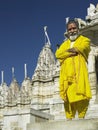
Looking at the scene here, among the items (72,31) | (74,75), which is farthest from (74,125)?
(72,31)

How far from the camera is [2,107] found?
34.1 metres

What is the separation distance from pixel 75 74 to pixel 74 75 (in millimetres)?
30

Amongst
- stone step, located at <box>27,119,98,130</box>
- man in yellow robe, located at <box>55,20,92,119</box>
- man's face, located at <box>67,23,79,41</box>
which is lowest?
stone step, located at <box>27,119,98,130</box>

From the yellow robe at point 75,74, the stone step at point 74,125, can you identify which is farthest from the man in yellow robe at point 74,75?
the stone step at point 74,125

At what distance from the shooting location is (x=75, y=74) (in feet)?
26.2

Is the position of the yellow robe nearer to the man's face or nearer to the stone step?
the man's face

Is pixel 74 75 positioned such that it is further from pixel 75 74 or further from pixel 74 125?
pixel 74 125

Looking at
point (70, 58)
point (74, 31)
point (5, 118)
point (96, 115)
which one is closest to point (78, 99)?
point (70, 58)

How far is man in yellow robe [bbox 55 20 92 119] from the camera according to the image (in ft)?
25.7

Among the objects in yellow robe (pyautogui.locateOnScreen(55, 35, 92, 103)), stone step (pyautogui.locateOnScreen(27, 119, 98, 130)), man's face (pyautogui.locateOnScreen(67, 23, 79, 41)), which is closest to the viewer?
stone step (pyautogui.locateOnScreen(27, 119, 98, 130))

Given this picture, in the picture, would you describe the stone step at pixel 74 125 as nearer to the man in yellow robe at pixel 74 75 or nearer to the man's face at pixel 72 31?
the man in yellow robe at pixel 74 75

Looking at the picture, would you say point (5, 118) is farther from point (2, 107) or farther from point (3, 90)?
point (3, 90)

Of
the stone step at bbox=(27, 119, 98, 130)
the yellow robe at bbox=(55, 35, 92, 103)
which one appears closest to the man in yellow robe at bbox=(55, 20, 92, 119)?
the yellow robe at bbox=(55, 35, 92, 103)

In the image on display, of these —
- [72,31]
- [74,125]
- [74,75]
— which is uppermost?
[72,31]
